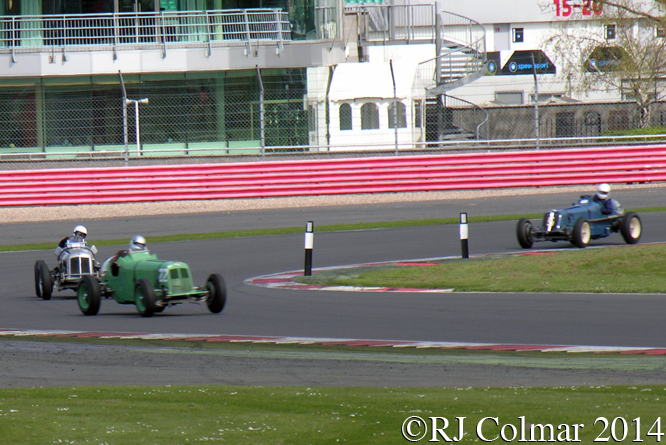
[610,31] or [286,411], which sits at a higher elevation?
[610,31]

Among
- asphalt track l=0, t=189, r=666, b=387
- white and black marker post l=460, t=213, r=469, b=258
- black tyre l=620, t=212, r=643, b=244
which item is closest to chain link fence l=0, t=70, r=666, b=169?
asphalt track l=0, t=189, r=666, b=387

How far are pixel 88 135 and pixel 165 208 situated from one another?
4.67 m

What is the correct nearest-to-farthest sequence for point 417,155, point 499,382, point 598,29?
point 499,382
point 417,155
point 598,29

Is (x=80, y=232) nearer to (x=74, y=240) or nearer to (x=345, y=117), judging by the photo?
(x=74, y=240)

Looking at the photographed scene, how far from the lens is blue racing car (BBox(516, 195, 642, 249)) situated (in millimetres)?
16219

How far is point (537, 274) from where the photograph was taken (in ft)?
44.3

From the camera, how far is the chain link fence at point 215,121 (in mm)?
26562

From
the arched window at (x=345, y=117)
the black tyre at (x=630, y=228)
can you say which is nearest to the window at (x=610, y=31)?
the arched window at (x=345, y=117)

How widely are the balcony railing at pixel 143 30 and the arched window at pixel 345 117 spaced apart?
2.84 metres

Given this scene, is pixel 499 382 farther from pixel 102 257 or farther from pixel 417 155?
pixel 417 155

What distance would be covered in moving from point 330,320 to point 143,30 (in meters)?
23.2

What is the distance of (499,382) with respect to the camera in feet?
23.2

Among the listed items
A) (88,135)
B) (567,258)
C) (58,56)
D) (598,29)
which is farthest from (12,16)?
(598,29)

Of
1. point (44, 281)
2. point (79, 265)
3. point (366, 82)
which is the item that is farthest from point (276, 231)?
point (366, 82)
